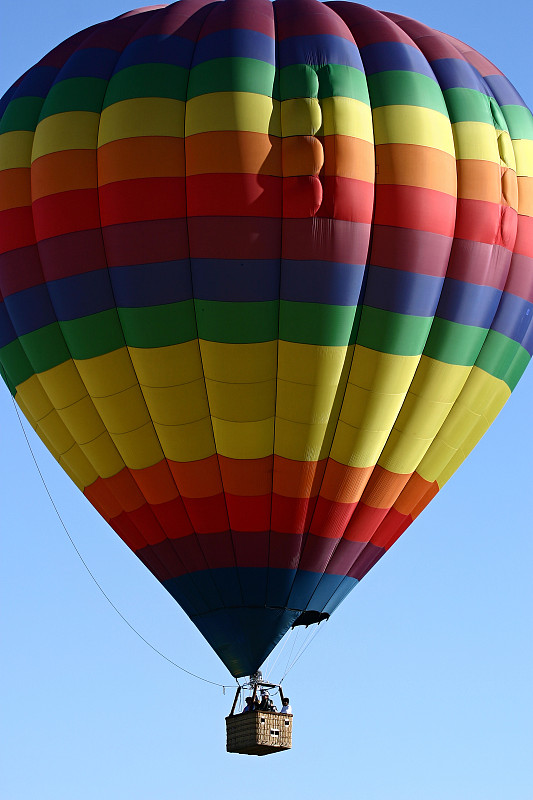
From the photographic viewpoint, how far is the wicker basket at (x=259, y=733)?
17.0 meters

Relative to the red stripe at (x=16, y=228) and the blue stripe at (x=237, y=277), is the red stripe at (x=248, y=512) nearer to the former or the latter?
the blue stripe at (x=237, y=277)

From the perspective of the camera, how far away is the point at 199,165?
1677cm

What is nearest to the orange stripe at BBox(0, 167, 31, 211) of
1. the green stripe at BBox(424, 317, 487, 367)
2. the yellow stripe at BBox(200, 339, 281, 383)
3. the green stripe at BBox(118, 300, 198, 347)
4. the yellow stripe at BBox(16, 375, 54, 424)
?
the green stripe at BBox(118, 300, 198, 347)

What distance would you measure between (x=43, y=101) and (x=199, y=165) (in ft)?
7.22

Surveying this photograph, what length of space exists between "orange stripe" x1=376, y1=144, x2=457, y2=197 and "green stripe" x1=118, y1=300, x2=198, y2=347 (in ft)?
7.37

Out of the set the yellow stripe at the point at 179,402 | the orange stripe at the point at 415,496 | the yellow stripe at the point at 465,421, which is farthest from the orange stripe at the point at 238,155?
the orange stripe at the point at 415,496

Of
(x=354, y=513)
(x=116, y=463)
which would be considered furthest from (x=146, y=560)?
(x=354, y=513)

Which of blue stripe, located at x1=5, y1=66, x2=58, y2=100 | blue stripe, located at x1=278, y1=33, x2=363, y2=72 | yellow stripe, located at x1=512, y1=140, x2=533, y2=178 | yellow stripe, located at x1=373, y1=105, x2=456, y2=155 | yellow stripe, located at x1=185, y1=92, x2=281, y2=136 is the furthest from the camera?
yellow stripe, located at x1=512, y1=140, x2=533, y2=178

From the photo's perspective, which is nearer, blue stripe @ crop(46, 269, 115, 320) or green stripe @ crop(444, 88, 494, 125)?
blue stripe @ crop(46, 269, 115, 320)

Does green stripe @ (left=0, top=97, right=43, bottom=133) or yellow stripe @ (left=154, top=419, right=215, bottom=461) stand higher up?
green stripe @ (left=0, top=97, right=43, bottom=133)

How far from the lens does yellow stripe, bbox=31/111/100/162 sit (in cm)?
1720

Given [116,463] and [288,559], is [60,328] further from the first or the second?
Result: [288,559]

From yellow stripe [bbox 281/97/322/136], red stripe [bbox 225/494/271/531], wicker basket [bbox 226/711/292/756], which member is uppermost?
yellow stripe [bbox 281/97/322/136]

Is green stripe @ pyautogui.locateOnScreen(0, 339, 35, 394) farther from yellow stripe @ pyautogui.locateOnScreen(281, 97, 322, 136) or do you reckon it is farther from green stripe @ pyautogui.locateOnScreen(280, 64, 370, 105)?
green stripe @ pyautogui.locateOnScreen(280, 64, 370, 105)
